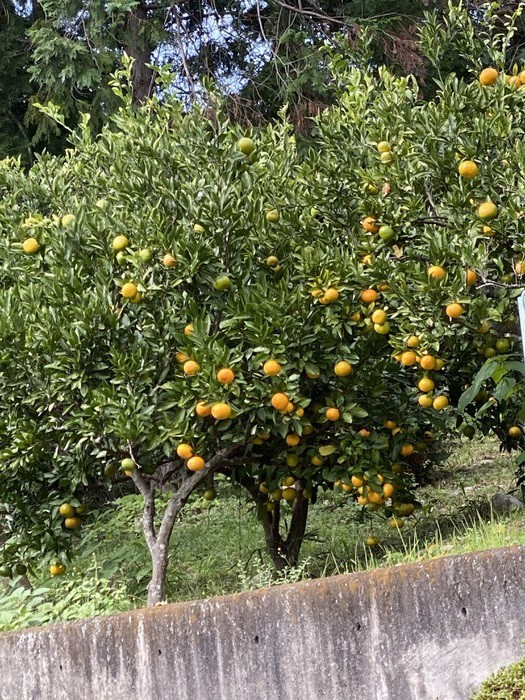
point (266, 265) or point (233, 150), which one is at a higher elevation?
point (233, 150)

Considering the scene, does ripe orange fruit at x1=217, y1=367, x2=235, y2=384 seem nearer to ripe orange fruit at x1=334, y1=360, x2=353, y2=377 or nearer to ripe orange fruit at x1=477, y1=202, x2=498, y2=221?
ripe orange fruit at x1=334, y1=360, x2=353, y2=377

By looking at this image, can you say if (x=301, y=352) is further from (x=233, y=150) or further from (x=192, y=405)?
(x=233, y=150)

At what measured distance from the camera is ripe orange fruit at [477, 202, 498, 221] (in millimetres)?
4988

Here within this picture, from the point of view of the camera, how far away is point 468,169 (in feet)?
16.8

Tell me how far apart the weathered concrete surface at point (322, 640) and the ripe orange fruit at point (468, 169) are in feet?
7.57

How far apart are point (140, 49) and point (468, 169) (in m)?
7.37

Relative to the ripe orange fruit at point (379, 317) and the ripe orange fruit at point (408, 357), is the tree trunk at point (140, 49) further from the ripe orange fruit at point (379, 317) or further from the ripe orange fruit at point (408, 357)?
the ripe orange fruit at point (408, 357)

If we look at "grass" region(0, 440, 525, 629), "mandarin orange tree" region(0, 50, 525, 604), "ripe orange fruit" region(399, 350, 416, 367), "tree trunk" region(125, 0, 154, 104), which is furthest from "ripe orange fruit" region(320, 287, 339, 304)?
"tree trunk" region(125, 0, 154, 104)

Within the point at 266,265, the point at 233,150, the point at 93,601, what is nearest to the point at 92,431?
the point at 93,601

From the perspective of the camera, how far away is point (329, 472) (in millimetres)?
5883

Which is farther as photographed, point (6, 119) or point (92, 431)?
point (6, 119)

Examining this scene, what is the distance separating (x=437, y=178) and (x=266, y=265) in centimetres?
113

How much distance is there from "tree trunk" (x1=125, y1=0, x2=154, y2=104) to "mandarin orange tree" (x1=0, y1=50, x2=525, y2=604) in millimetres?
5819

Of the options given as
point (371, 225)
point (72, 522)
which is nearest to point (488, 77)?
point (371, 225)
